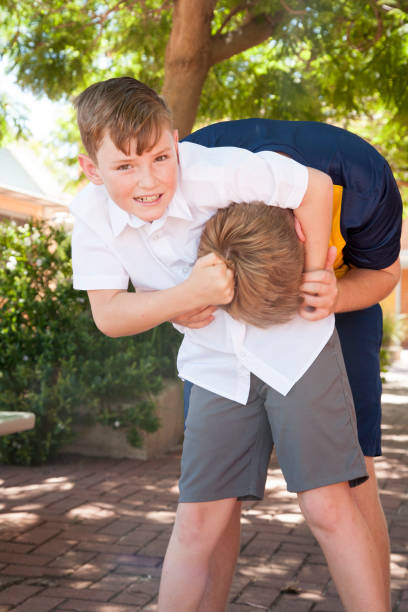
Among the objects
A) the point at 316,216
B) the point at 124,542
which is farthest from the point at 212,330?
the point at 124,542

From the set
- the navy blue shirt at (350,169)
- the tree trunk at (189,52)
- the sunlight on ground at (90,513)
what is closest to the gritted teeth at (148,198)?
the navy blue shirt at (350,169)

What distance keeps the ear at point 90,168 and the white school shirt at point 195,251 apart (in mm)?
46

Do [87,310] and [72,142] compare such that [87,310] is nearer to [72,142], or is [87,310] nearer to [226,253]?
[226,253]

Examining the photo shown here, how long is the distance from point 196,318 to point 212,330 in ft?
0.27

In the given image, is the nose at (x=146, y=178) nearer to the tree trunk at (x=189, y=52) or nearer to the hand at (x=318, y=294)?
the hand at (x=318, y=294)

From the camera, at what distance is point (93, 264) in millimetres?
2152

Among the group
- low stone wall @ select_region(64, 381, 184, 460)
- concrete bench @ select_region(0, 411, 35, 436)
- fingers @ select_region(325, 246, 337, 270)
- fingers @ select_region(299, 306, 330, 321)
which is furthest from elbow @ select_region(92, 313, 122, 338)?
low stone wall @ select_region(64, 381, 184, 460)

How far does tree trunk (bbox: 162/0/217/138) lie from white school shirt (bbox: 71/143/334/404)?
438 centimetres

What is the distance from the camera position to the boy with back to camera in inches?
80.0

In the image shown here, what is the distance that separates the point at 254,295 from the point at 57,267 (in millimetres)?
4436

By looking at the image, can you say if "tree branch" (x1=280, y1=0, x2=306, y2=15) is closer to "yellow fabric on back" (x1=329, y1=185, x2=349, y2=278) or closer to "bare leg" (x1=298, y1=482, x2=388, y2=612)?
"yellow fabric on back" (x1=329, y1=185, x2=349, y2=278)

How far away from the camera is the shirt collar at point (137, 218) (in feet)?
6.92

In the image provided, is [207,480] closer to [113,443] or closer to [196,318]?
[196,318]

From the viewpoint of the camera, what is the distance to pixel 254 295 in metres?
2.03
